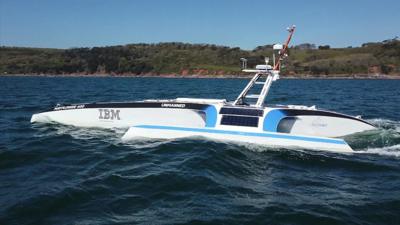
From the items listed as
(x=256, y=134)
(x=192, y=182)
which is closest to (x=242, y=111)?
(x=256, y=134)

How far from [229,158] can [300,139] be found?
3837 mm

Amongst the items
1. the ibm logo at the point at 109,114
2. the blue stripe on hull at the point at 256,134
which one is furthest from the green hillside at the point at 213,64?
the blue stripe on hull at the point at 256,134

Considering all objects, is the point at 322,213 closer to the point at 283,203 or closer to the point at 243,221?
the point at 283,203

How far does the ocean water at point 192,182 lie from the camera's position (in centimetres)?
994

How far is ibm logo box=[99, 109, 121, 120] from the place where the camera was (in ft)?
73.9

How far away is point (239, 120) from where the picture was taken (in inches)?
758

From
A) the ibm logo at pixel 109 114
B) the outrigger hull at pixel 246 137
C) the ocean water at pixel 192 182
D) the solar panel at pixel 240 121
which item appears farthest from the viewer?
the ibm logo at pixel 109 114

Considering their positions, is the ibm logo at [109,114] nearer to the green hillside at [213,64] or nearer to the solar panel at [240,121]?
the solar panel at [240,121]

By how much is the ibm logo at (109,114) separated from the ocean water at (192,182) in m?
2.99

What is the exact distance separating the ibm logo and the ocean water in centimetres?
299

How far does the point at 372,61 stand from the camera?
17188 centimetres

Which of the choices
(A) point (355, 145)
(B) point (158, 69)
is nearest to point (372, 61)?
(B) point (158, 69)

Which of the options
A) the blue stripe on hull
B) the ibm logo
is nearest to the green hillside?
the ibm logo

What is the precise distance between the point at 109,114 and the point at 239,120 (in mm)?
7365
